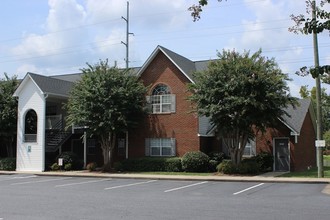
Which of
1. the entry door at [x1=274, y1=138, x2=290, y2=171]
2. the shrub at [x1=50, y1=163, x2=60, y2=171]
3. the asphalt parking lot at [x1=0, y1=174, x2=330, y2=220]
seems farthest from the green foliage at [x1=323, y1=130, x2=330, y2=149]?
the asphalt parking lot at [x1=0, y1=174, x2=330, y2=220]

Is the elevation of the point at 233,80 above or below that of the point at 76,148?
above

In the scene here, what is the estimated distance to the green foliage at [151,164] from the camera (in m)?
28.2

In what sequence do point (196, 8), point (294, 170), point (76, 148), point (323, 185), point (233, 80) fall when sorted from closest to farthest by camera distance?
point (196, 8) → point (323, 185) → point (233, 80) → point (294, 170) → point (76, 148)

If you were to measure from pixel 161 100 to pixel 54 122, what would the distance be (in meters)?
9.52

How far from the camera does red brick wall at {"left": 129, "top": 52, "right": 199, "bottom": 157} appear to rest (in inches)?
1151

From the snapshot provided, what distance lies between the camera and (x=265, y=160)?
27.9 metres

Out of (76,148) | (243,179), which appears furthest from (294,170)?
(76,148)

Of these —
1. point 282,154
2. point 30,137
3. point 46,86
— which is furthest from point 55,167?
point 282,154

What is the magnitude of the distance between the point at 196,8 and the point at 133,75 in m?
25.6

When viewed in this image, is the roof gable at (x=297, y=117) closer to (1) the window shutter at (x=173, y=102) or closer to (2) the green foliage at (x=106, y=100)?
(1) the window shutter at (x=173, y=102)

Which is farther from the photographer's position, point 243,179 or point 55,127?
→ point 55,127

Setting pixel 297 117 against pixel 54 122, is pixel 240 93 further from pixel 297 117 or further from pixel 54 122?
pixel 54 122

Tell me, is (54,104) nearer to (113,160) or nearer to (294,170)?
(113,160)

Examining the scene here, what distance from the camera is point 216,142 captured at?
3064cm
